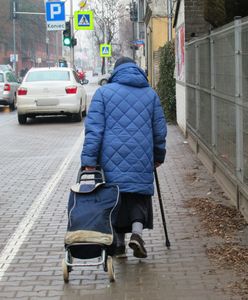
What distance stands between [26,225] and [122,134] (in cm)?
225

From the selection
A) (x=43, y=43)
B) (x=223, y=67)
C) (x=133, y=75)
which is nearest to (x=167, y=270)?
(x=133, y=75)

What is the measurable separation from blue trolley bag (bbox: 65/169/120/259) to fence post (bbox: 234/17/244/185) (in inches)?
89.2

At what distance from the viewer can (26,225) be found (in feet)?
22.3

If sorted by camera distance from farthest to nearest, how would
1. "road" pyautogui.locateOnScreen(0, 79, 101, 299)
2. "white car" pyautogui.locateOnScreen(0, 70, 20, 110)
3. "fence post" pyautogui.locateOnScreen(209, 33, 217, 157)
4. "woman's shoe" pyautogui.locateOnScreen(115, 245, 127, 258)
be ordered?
"white car" pyautogui.locateOnScreen(0, 70, 20, 110), "fence post" pyautogui.locateOnScreen(209, 33, 217, 157), "road" pyautogui.locateOnScreen(0, 79, 101, 299), "woman's shoe" pyautogui.locateOnScreen(115, 245, 127, 258)

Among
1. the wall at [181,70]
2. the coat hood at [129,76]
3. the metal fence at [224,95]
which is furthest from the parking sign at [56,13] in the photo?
the coat hood at [129,76]

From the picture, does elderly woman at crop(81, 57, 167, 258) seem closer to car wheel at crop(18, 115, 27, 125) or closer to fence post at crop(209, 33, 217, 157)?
fence post at crop(209, 33, 217, 157)

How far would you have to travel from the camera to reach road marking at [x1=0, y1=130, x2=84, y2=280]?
562cm

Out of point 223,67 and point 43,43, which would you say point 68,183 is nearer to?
point 223,67

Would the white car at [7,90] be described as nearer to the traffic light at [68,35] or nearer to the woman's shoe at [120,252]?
the traffic light at [68,35]

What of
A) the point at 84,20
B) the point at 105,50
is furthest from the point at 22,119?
the point at 105,50

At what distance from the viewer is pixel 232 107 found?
7.21m

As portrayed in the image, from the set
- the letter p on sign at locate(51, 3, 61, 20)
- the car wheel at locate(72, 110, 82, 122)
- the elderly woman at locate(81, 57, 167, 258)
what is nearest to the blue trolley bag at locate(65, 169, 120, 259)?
the elderly woman at locate(81, 57, 167, 258)

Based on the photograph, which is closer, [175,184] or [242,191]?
[242,191]

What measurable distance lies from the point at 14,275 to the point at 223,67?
412 centimetres
